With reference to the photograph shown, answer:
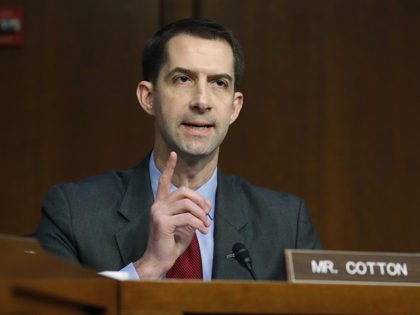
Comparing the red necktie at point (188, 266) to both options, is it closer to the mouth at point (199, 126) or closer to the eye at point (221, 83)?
the mouth at point (199, 126)

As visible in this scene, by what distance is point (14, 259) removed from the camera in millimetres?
1128

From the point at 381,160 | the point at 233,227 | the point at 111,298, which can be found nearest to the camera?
the point at 111,298

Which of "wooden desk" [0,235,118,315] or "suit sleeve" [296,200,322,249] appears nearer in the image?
"wooden desk" [0,235,118,315]

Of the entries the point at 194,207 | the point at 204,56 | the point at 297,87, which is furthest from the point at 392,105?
the point at 194,207

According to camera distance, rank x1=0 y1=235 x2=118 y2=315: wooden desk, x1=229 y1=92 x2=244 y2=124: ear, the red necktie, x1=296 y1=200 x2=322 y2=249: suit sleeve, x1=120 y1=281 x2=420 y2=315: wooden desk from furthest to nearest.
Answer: x1=229 y1=92 x2=244 y2=124: ear, x1=296 y1=200 x2=322 y2=249: suit sleeve, the red necktie, x1=120 y1=281 x2=420 y2=315: wooden desk, x1=0 y1=235 x2=118 y2=315: wooden desk

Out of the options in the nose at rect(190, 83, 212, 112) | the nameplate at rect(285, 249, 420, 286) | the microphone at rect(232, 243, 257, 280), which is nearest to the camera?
the nameplate at rect(285, 249, 420, 286)

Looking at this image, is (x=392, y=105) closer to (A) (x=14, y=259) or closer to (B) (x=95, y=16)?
(B) (x=95, y=16)

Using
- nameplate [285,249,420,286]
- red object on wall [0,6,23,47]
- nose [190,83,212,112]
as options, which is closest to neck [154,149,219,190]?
nose [190,83,212,112]

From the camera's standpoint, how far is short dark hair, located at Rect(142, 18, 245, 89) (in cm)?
238

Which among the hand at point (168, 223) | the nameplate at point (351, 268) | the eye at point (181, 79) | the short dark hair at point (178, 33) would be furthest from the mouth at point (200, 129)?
the nameplate at point (351, 268)

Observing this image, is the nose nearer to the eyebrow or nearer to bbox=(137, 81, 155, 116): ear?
the eyebrow

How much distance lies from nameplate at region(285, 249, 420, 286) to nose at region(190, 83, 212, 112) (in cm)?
76

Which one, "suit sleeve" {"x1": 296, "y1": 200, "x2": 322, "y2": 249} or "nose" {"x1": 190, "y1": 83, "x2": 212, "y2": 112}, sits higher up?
"nose" {"x1": 190, "y1": 83, "x2": 212, "y2": 112}

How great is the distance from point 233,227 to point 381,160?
109 centimetres
